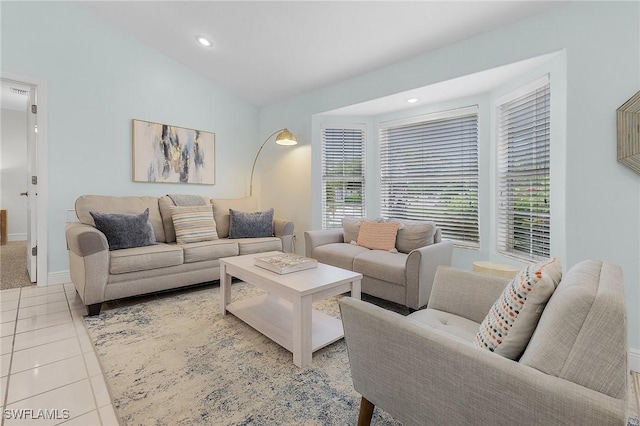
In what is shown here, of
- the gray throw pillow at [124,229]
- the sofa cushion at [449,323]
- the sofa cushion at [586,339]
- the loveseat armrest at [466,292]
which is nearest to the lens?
the sofa cushion at [586,339]

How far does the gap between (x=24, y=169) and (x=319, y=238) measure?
20.9 feet

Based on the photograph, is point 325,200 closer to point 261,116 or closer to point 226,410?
point 261,116

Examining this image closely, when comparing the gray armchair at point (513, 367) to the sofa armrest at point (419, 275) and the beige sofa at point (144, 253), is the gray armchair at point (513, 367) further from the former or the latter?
the beige sofa at point (144, 253)

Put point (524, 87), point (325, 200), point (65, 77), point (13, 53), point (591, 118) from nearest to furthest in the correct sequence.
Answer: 1. point (591, 118)
2. point (524, 87)
3. point (13, 53)
4. point (65, 77)
5. point (325, 200)

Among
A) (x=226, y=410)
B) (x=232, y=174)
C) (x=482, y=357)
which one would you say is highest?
(x=232, y=174)

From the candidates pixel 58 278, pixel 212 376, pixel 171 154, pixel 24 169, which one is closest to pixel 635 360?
pixel 212 376

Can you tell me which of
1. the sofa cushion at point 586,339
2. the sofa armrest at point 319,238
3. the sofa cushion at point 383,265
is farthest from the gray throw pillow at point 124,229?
the sofa cushion at point 586,339

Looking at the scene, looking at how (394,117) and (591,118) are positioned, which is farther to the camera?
(394,117)

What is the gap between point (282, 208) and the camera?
467 centimetres

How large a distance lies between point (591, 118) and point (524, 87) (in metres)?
0.80

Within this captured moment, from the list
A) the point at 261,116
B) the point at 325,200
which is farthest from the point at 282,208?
the point at 261,116

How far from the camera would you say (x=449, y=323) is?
59.3 inches

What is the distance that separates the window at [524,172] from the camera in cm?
249

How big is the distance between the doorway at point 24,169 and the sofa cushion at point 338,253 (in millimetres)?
2904
